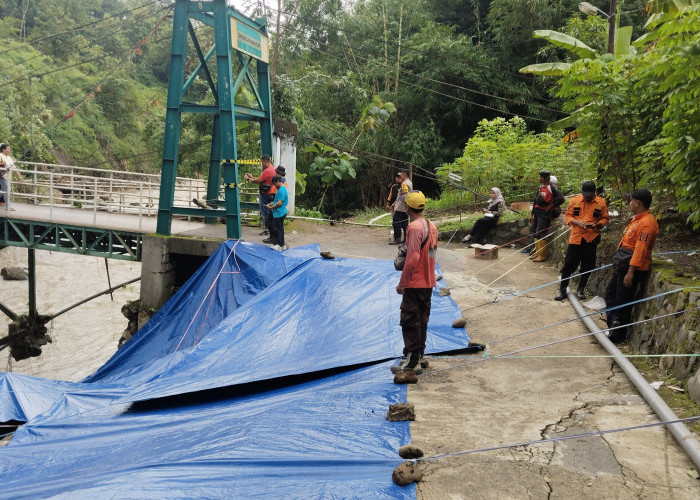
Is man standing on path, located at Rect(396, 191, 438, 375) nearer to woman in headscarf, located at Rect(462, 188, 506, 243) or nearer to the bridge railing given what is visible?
woman in headscarf, located at Rect(462, 188, 506, 243)

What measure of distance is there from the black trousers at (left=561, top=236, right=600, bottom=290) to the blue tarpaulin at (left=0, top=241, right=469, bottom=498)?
1.72 metres

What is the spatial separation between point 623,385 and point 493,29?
22.1 m

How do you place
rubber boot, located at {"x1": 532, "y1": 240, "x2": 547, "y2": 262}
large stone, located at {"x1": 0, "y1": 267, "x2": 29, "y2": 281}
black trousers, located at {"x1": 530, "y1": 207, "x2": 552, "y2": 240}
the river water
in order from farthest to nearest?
large stone, located at {"x1": 0, "y1": 267, "x2": 29, "y2": 281}
the river water
rubber boot, located at {"x1": 532, "y1": 240, "x2": 547, "y2": 262}
black trousers, located at {"x1": 530, "y1": 207, "x2": 552, "y2": 240}

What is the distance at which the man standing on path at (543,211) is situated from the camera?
10.8 m

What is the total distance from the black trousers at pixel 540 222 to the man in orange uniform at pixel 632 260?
437 centimetres

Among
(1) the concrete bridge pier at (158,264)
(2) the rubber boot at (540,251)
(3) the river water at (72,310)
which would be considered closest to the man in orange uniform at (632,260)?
(2) the rubber boot at (540,251)

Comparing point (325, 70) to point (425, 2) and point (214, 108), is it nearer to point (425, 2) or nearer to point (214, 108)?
point (425, 2)

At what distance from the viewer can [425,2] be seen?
27.2 m

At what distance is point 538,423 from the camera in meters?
4.49

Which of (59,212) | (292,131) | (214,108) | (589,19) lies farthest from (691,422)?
(589,19)

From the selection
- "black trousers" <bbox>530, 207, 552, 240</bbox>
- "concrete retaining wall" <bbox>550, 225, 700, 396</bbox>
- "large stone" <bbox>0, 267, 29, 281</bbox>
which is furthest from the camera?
"large stone" <bbox>0, 267, 29, 281</bbox>

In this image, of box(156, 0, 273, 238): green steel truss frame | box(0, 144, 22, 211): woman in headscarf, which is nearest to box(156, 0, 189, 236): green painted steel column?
box(156, 0, 273, 238): green steel truss frame

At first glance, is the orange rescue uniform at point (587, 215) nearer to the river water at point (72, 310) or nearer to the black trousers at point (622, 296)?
the black trousers at point (622, 296)

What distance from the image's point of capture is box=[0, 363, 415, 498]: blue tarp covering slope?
3580 millimetres
